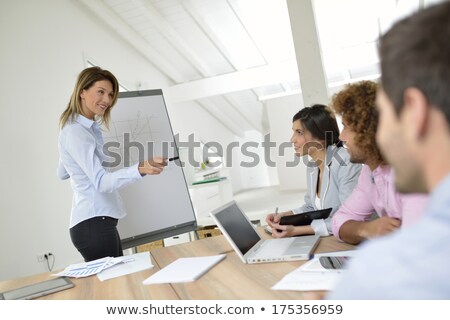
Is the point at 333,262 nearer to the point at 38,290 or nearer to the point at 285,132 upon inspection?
the point at 38,290

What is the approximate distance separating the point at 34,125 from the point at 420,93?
4.45 metres

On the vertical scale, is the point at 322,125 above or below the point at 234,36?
below

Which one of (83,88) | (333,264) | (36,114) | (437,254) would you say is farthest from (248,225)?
(36,114)

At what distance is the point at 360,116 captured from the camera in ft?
4.73

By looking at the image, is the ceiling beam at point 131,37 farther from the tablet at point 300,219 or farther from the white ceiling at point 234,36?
the tablet at point 300,219

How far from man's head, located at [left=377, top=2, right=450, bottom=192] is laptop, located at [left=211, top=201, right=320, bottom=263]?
1.01 metres

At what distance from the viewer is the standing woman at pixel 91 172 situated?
2182 millimetres

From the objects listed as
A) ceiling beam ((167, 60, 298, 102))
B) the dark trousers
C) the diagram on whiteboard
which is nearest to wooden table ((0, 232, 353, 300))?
the dark trousers

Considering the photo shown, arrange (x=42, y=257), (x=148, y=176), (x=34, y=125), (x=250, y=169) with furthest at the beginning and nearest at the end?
(x=250, y=169) < (x=34, y=125) < (x=42, y=257) < (x=148, y=176)

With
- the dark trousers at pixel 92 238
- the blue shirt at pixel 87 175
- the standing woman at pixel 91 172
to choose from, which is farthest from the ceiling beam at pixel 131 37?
the dark trousers at pixel 92 238

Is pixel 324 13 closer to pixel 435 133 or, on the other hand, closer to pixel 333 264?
pixel 333 264

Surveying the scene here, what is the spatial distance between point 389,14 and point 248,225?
18.9 feet

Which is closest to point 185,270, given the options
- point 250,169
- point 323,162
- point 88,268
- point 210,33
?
point 88,268

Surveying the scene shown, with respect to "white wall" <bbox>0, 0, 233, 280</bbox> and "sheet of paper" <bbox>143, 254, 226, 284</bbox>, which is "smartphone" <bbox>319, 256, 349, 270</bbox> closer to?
"sheet of paper" <bbox>143, 254, 226, 284</bbox>
